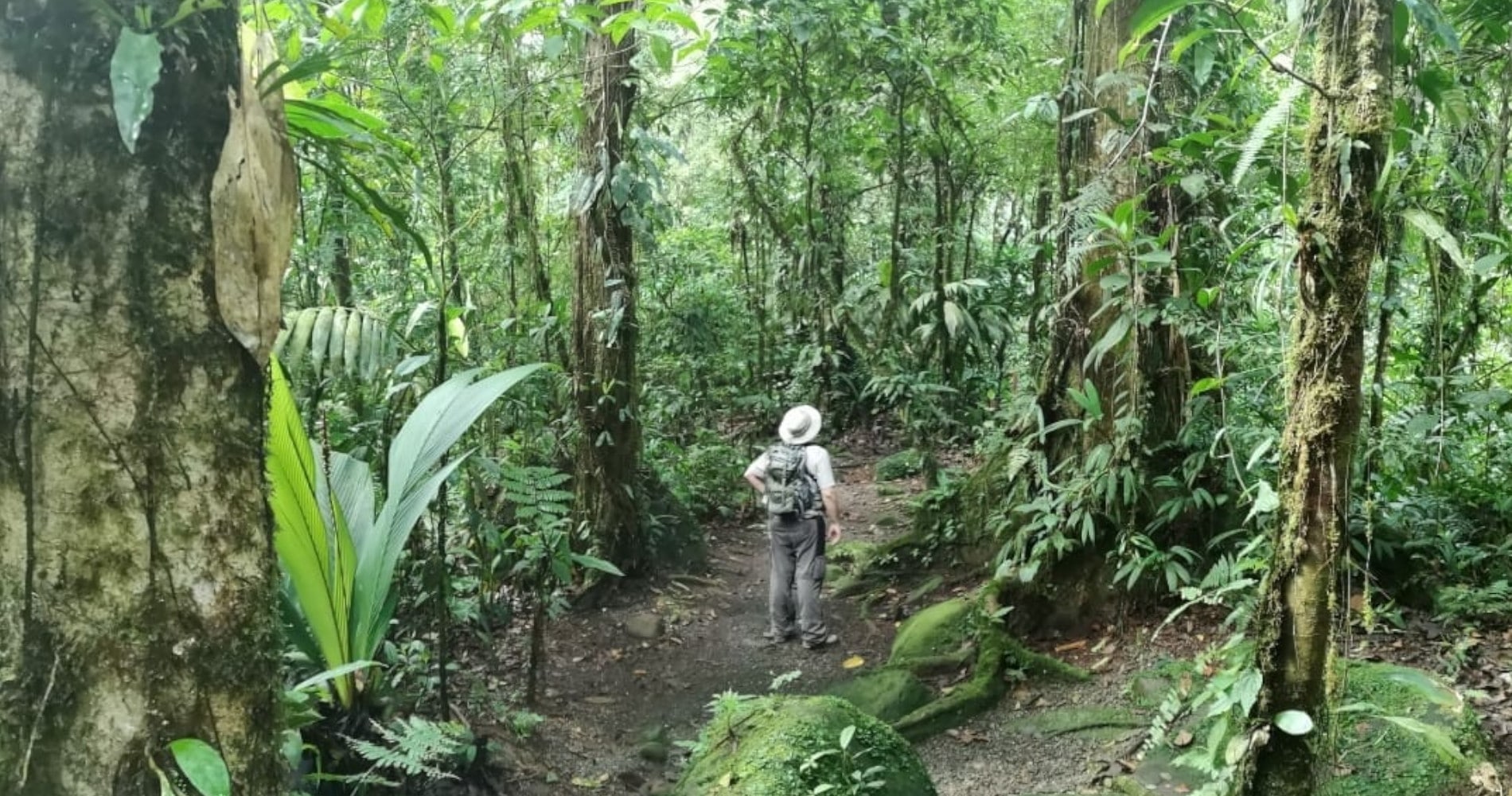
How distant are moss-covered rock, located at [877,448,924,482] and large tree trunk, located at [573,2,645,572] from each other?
3.70 m

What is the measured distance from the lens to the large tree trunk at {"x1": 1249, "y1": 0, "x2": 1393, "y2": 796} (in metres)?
2.08

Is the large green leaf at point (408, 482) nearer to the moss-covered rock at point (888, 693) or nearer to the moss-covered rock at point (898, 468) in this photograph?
the moss-covered rock at point (888, 693)

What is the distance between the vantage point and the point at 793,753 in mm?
3209

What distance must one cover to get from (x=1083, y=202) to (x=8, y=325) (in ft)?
14.2

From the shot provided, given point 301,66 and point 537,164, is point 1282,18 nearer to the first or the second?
point 301,66

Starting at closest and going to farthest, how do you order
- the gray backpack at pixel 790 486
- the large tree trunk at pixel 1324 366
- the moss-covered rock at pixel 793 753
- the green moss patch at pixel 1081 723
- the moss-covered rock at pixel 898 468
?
the large tree trunk at pixel 1324 366, the moss-covered rock at pixel 793 753, the green moss patch at pixel 1081 723, the gray backpack at pixel 790 486, the moss-covered rock at pixel 898 468

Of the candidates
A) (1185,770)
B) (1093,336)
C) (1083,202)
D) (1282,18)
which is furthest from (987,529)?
(1282,18)

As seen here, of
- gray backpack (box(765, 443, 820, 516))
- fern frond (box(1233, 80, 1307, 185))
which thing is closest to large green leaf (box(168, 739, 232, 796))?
fern frond (box(1233, 80, 1307, 185))

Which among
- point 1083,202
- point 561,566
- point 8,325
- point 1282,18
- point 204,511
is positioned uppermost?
point 1282,18

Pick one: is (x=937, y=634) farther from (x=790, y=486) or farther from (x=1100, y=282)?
(x=1100, y=282)

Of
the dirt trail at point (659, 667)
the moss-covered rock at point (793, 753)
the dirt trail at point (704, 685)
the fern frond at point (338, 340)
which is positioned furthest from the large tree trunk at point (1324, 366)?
the dirt trail at point (659, 667)

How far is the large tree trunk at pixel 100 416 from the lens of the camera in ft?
4.52

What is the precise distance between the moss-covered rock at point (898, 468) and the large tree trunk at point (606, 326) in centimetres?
370

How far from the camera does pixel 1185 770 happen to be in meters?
3.62
